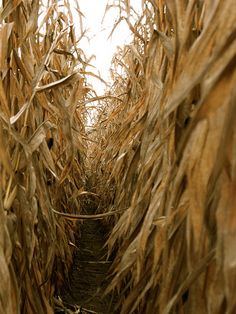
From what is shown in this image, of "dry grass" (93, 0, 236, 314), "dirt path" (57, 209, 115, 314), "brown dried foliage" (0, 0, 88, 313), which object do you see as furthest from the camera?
"dirt path" (57, 209, 115, 314)

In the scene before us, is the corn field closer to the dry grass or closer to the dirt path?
the dry grass

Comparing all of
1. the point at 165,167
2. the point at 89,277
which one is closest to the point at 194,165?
the point at 165,167

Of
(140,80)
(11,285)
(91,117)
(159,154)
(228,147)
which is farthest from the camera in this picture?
(91,117)

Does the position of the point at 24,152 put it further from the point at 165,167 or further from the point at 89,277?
the point at 89,277

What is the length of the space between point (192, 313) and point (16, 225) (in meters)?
0.33

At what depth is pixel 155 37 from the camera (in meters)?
0.74

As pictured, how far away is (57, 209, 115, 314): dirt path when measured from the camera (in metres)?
1.29

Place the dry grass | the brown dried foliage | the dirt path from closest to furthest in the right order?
1. the dry grass
2. the brown dried foliage
3. the dirt path

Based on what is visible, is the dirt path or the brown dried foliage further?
the dirt path

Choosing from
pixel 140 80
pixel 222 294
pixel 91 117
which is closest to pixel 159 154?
pixel 222 294

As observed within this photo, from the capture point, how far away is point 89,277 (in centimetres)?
156

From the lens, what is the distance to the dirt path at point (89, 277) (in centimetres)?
129

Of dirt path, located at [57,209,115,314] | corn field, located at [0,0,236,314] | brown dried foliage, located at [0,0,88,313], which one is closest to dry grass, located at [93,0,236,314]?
corn field, located at [0,0,236,314]

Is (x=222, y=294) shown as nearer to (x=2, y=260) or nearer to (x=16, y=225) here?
(x=2, y=260)
